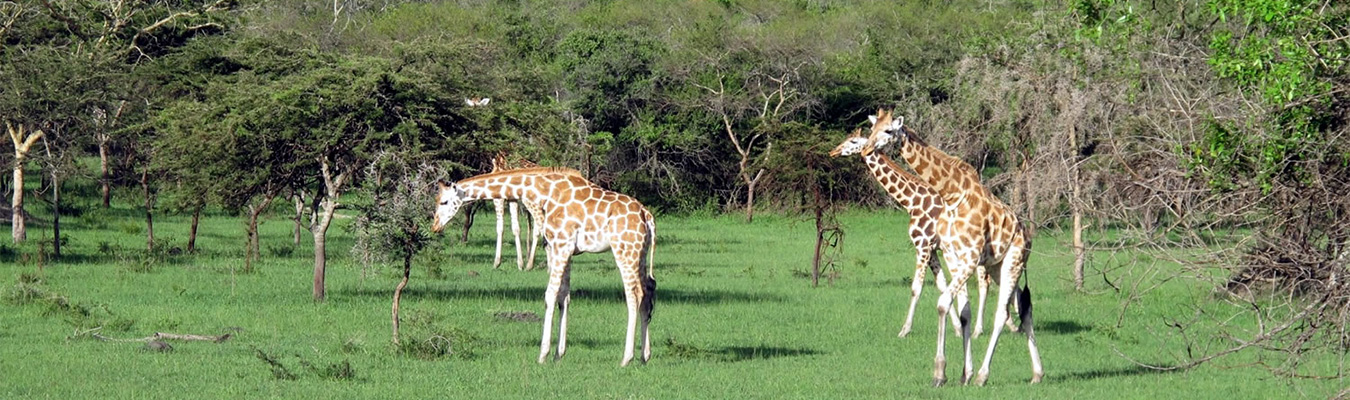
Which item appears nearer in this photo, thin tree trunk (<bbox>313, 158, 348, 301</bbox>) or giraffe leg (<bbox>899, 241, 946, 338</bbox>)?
giraffe leg (<bbox>899, 241, 946, 338</bbox>)

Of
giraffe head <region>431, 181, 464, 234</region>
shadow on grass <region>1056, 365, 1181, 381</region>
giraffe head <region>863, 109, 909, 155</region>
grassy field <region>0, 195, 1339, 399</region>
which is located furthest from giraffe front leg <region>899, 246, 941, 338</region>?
giraffe head <region>431, 181, 464, 234</region>

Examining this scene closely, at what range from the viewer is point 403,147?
2016cm

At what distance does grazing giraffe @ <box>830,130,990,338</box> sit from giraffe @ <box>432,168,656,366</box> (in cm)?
232

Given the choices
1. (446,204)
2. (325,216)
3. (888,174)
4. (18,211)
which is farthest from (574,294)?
(18,211)

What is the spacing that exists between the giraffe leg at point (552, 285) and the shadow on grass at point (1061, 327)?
638cm

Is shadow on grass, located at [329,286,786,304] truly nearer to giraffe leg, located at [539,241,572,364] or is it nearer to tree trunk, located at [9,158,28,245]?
giraffe leg, located at [539,241,572,364]

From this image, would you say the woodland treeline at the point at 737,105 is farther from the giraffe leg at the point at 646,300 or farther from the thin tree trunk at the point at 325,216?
the giraffe leg at the point at 646,300

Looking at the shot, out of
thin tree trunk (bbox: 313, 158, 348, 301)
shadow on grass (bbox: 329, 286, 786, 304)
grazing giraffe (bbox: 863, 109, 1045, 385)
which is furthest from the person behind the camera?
shadow on grass (bbox: 329, 286, 786, 304)

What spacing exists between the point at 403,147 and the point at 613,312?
3.28 m

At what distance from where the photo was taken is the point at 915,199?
18062 millimetres

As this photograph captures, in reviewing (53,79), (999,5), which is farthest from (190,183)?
(999,5)

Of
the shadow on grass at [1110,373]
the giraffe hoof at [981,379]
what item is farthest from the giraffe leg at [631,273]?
the shadow on grass at [1110,373]

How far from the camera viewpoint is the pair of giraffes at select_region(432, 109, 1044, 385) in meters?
15.3

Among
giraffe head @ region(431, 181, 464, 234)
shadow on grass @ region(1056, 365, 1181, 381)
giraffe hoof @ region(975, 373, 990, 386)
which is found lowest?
shadow on grass @ region(1056, 365, 1181, 381)
